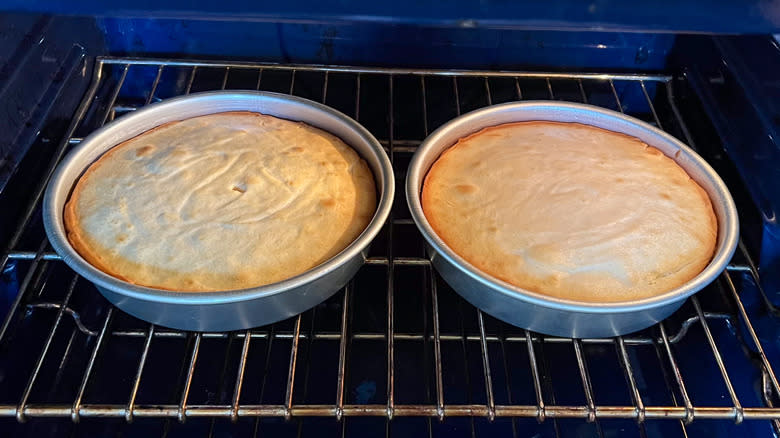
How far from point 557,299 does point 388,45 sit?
0.96 m

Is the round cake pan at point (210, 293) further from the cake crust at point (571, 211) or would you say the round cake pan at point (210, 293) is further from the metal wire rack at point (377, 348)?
the cake crust at point (571, 211)

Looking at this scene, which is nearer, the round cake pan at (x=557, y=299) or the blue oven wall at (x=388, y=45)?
the round cake pan at (x=557, y=299)

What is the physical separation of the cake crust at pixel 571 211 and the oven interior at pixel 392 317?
0.38 ft

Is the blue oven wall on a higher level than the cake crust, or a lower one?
higher

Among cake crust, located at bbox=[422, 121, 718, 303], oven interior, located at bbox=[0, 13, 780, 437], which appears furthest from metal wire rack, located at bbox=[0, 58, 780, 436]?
cake crust, located at bbox=[422, 121, 718, 303]

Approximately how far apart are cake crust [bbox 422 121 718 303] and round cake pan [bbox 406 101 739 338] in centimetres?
3

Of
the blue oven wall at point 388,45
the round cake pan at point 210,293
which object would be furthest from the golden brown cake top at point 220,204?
the blue oven wall at point 388,45

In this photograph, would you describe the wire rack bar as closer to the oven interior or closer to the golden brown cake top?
the oven interior

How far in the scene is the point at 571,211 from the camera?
4.30 feet

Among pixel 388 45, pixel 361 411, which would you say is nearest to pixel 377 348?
pixel 361 411

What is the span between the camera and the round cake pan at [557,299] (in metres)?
1.08

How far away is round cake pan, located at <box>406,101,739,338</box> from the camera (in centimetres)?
108

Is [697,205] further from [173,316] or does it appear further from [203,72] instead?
[203,72]

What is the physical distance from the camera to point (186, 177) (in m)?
1.35
